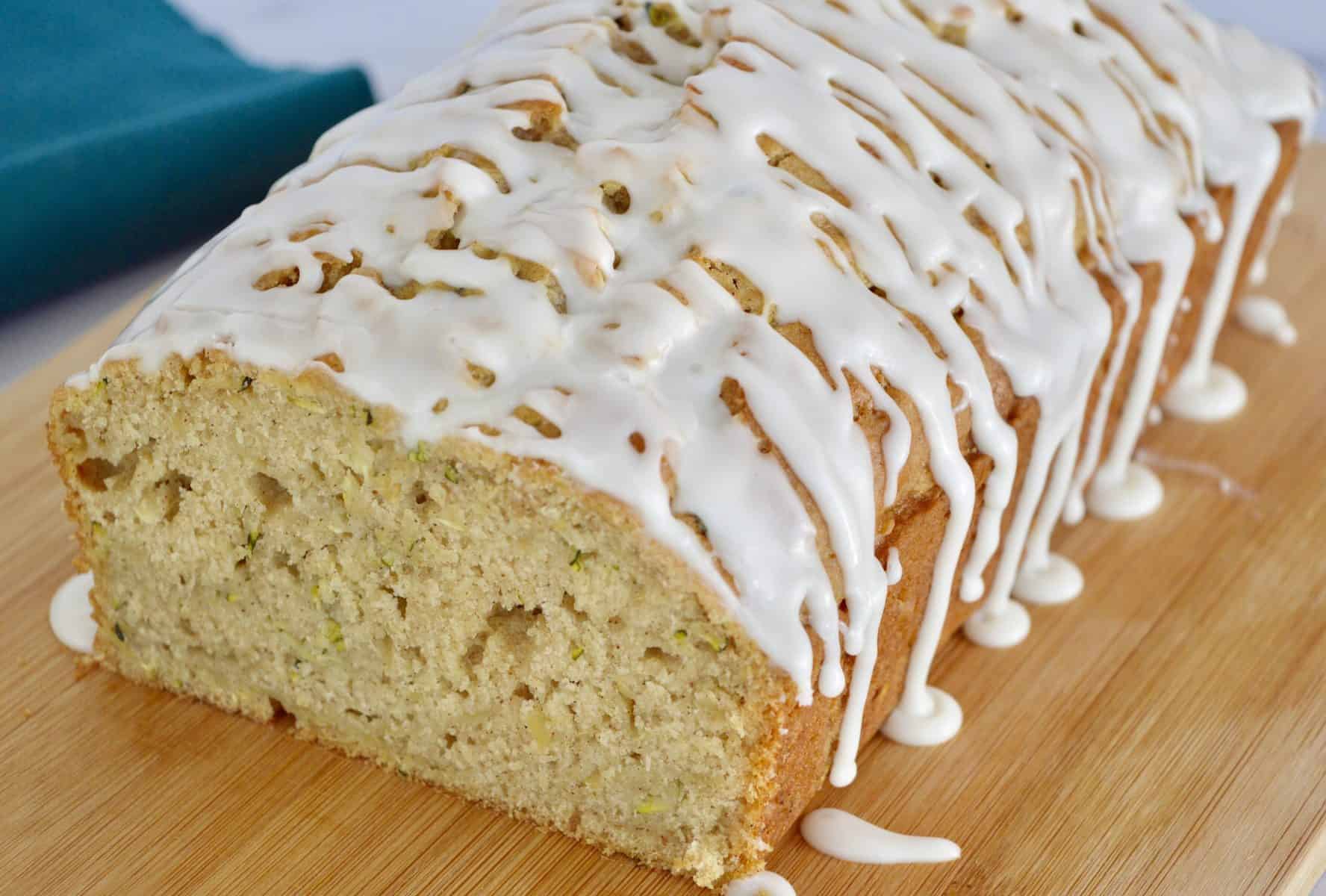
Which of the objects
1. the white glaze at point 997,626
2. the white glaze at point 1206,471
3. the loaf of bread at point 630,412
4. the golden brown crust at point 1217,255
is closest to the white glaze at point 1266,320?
the golden brown crust at point 1217,255

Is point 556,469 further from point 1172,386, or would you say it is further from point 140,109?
point 140,109

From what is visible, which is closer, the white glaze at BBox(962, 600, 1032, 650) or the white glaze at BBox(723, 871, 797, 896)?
the white glaze at BBox(723, 871, 797, 896)

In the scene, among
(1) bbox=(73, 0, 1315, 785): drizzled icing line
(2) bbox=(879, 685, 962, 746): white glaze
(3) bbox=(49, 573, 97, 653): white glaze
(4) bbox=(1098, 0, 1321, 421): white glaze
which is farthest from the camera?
(4) bbox=(1098, 0, 1321, 421): white glaze

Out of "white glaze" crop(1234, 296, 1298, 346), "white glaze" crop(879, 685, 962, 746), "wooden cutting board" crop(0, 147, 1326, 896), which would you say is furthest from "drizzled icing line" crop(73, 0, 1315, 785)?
"white glaze" crop(1234, 296, 1298, 346)

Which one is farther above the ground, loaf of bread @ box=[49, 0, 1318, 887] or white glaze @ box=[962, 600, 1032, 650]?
loaf of bread @ box=[49, 0, 1318, 887]

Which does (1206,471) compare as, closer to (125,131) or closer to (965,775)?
(965,775)

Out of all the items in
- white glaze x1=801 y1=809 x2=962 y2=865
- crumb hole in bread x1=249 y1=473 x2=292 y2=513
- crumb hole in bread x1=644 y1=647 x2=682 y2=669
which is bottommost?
white glaze x1=801 y1=809 x2=962 y2=865

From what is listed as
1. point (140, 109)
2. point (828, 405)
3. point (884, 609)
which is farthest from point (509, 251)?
point (140, 109)

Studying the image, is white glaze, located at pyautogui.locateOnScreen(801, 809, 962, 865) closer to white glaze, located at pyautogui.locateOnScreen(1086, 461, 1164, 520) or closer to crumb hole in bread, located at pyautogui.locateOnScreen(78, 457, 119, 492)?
white glaze, located at pyautogui.locateOnScreen(1086, 461, 1164, 520)
